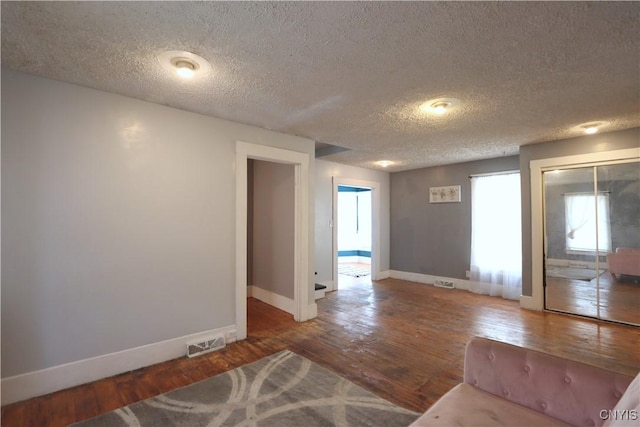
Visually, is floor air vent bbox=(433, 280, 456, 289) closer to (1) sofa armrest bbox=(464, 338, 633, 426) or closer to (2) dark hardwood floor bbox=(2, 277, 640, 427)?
(2) dark hardwood floor bbox=(2, 277, 640, 427)

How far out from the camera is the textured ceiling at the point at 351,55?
1.51 meters

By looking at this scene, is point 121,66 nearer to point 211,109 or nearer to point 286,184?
point 211,109

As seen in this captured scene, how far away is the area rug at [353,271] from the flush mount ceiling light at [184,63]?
5.61m

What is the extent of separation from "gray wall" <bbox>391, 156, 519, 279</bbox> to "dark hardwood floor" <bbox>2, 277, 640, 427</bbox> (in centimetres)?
108

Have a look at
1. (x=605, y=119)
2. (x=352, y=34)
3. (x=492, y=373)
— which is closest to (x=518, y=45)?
(x=352, y=34)

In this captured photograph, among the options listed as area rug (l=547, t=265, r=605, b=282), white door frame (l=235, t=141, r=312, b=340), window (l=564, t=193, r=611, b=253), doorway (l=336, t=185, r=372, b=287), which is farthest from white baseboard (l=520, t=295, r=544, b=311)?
doorway (l=336, t=185, r=372, b=287)

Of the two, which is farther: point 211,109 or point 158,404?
point 211,109

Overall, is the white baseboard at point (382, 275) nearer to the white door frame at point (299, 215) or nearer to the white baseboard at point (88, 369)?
the white door frame at point (299, 215)

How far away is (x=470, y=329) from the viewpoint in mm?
3453

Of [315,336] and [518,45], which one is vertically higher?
[518,45]

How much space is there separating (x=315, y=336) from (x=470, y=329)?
Answer: 1843mm

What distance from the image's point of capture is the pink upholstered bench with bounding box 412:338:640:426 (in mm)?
1254

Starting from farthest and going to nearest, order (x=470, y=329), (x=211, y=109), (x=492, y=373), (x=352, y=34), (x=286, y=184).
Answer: (x=286, y=184), (x=470, y=329), (x=211, y=109), (x=352, y=34), (x=492, y=373)

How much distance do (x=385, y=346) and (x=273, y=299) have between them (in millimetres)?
1942
